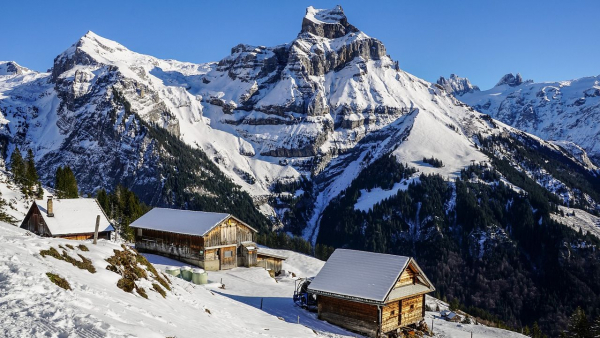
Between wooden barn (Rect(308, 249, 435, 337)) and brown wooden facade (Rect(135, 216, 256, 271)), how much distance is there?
22.0 m

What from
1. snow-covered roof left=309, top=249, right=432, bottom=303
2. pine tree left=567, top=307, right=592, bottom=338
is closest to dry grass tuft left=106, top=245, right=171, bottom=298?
snow-covered roof left=309, top=249, right=432, bottom=303

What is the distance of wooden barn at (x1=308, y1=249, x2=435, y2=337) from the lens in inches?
Result: 1400

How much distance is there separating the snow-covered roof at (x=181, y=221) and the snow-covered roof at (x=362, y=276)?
22542 mm

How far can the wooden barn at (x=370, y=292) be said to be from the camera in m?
35.6

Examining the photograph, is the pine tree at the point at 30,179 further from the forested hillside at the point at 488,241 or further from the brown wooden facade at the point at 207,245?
the forested hillside at the point at 488,241

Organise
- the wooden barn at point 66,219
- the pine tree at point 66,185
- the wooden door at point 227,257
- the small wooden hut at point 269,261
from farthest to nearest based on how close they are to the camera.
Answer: the pine tree at point 66,185
the small wooden hut at point 269,261
the wooden door at point 227,257
the wooden barn at point 66,219

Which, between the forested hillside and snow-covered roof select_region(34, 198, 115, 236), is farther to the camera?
the forested hillside

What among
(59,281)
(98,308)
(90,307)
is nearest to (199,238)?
(59,281)

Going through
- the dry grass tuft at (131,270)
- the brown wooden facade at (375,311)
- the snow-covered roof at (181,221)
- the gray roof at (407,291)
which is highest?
the snow-covered roof at (181,221)

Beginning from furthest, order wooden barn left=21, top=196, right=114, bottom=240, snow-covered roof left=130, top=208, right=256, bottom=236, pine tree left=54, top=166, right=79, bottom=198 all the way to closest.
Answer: pine tree left=54, top=166, right=79, bottom=198 < snow-covered roof left=130, top=208, right=256, bottom=236 < wooden barn left=21, top=196, right=114, bottom=240

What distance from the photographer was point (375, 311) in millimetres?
35531

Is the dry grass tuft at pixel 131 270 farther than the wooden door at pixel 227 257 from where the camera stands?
No

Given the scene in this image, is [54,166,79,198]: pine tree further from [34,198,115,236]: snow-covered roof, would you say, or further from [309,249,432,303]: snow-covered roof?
[309,249,432,303]: snow-covered roof

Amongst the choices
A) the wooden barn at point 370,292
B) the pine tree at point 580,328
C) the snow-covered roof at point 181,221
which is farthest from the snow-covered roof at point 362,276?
the snow-covered roof at point 181,221
